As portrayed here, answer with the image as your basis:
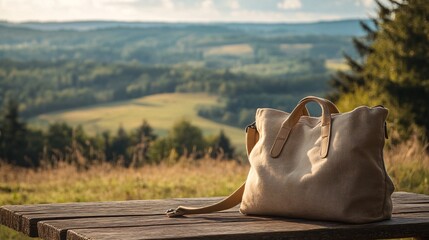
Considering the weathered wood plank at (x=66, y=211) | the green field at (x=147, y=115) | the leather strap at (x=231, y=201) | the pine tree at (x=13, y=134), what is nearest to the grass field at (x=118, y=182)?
the weathered wood plank at (x=66, y=211)

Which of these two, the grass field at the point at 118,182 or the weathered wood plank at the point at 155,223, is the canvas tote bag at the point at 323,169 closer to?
the weathered wood plank at the point at 155,223

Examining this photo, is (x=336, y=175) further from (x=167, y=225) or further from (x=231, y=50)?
(x=231, y=50)

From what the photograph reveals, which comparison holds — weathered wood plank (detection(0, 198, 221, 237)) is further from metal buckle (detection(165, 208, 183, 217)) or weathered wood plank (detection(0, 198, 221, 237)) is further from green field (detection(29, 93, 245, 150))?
green field (detection(29, 93, 245, 150))

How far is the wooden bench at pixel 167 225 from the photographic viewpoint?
2.89 metres

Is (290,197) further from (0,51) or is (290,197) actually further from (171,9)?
(171,9)

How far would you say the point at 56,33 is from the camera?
144m

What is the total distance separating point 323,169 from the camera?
319 cm

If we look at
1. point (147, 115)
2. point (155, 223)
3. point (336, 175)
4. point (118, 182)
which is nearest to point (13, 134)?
point (147, 115)

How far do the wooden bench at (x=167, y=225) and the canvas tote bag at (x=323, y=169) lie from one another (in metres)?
0.05

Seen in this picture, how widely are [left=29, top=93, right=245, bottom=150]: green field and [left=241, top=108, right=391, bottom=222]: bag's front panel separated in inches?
3222

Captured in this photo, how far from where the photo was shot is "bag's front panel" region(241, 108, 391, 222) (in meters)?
3.16

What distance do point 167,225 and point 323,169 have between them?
61cm

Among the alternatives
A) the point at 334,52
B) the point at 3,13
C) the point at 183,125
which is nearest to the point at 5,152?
the point at 183,125

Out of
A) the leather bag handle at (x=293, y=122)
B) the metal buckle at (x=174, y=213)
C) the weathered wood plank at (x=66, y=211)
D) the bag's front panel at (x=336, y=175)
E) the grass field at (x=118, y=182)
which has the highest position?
the leather bag handle at (x=293, y=122)
